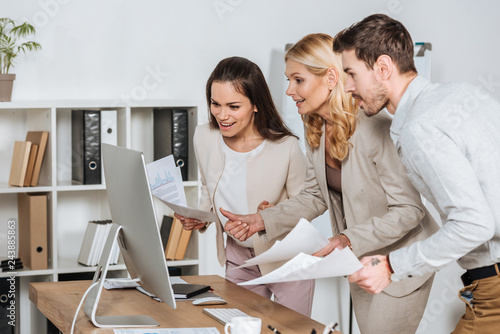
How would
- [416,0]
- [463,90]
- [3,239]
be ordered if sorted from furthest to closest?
[416,0], [3,239], [463,90]

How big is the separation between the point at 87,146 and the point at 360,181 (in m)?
1.71

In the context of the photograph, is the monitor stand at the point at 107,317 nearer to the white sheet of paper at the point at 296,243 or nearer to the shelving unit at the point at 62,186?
the white sheet of paper at the point at 296,243

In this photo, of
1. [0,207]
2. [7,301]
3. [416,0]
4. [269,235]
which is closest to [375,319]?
[269,235]

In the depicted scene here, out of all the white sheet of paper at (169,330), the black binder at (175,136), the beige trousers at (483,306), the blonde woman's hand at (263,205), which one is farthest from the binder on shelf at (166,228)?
the beige trousers at (483,306)

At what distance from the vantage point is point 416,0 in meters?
4.12

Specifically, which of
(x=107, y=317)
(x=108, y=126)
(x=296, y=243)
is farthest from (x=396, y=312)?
(x=108, y=126)

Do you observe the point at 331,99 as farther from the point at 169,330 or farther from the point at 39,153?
the point at 39,153

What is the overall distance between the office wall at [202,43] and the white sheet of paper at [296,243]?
5.81 feet

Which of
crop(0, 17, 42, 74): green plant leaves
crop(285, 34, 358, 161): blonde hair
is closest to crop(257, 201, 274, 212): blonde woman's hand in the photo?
crop(285, 34, 358, 161): blonde hair

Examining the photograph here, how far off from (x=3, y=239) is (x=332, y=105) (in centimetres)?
215

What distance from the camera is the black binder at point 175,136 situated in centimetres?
342

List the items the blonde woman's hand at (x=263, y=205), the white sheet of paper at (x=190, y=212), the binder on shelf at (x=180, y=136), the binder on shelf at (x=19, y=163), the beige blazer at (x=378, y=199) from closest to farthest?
1. the beige blazer at (x=378, y=199)
2. the white sheet of paper at (x=190, y=212)
3. the blonde woman's hand at (x=263, y=205)
4. the binder on shelf at (x=19, y=163)
5. the binder on shelf at (x=180, y=136)

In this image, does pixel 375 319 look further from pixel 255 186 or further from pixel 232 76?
pixel 232 76

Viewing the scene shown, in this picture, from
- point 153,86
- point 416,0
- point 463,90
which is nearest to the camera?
point 463,90
